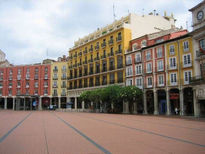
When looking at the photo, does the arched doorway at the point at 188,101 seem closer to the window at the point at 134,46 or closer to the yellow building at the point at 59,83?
the window at the point at 134,46

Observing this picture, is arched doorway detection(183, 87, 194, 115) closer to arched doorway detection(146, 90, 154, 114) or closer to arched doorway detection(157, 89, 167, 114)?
arched doorway detection(157, 89, 167, 114)

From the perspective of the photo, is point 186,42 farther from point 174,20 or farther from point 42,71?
point 42,71

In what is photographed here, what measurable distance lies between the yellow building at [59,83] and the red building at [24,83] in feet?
6.29

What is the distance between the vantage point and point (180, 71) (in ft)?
123

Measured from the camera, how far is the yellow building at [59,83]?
75.2m

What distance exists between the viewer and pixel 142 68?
148 ft

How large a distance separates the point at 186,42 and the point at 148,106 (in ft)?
48.6

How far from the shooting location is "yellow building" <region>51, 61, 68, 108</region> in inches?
2963

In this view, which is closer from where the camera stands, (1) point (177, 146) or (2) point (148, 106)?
(1) point (177, 146)

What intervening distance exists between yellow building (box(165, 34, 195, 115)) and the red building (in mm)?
48263

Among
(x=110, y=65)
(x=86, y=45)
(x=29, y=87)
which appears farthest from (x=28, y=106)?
(x=110, y=65)

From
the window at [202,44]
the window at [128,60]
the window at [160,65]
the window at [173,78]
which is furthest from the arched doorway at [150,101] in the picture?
the window at [202,44]

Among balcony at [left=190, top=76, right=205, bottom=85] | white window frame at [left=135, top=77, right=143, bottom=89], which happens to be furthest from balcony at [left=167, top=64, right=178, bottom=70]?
white window frame at [left=135, top=77, right=143, bottom=89]

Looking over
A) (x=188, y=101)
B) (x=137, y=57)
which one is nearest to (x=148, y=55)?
(x=137, y=57)
